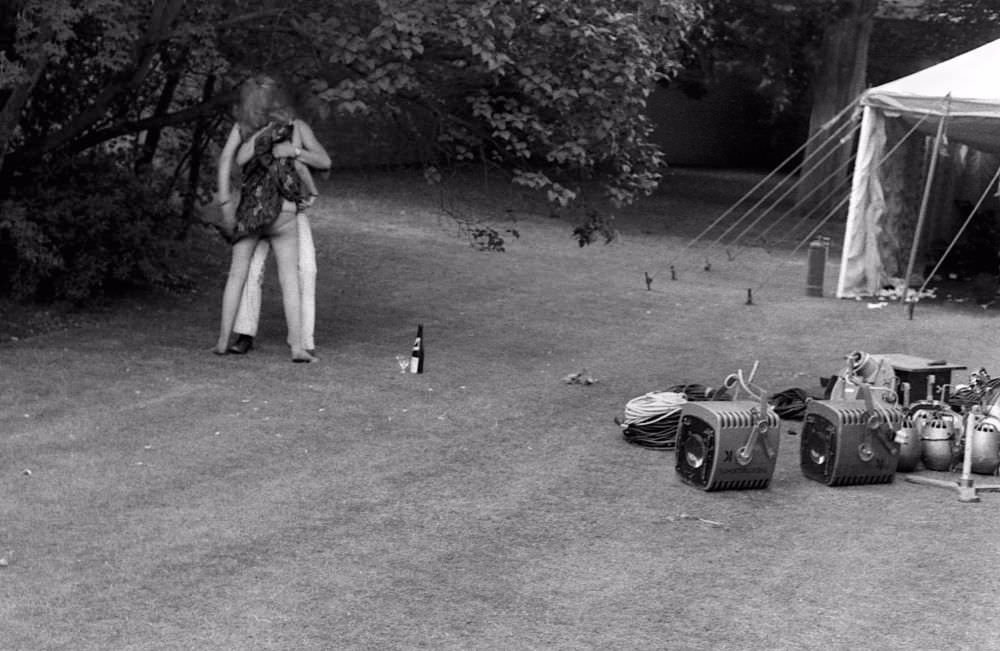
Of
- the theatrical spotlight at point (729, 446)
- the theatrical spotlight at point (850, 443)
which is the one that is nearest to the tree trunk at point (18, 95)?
the theatrical spotlight at point (729, 446)

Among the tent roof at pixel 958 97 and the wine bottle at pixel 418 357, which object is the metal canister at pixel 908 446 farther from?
the tent roof at pixel 958 97

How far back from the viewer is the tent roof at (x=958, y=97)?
14.7 metres

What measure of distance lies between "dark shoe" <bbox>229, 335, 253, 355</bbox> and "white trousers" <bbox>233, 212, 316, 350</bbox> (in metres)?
0.07

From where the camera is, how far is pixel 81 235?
1191 cm

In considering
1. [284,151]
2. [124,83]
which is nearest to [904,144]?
[284,151]

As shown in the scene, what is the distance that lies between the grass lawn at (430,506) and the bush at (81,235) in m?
0.32

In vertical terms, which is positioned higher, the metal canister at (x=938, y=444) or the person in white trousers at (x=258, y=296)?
the person in white trousers at (x=258, y=296)

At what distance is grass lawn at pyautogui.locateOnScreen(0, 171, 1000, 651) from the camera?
551 cm

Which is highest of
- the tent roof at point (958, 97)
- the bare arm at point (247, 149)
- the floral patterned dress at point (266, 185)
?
the tent roof at point (958, 97)

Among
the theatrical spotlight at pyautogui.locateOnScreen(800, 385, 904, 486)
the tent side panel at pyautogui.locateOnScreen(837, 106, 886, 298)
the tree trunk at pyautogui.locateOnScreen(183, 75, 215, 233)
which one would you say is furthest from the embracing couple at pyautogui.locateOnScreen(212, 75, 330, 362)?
the tent side panel at pyautogui.locateOnScreen(837, 106, 886, 298)

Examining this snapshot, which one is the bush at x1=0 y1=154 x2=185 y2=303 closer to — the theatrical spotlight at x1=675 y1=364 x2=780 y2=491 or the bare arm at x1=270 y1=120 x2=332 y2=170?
the bare arm at x1=270 y1=120 x2=332 y2=170

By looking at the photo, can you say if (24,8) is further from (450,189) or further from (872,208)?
(450,189)

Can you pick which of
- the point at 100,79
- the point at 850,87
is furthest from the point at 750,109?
the point at 100,79

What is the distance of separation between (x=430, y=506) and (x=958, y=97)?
9.64 meters
